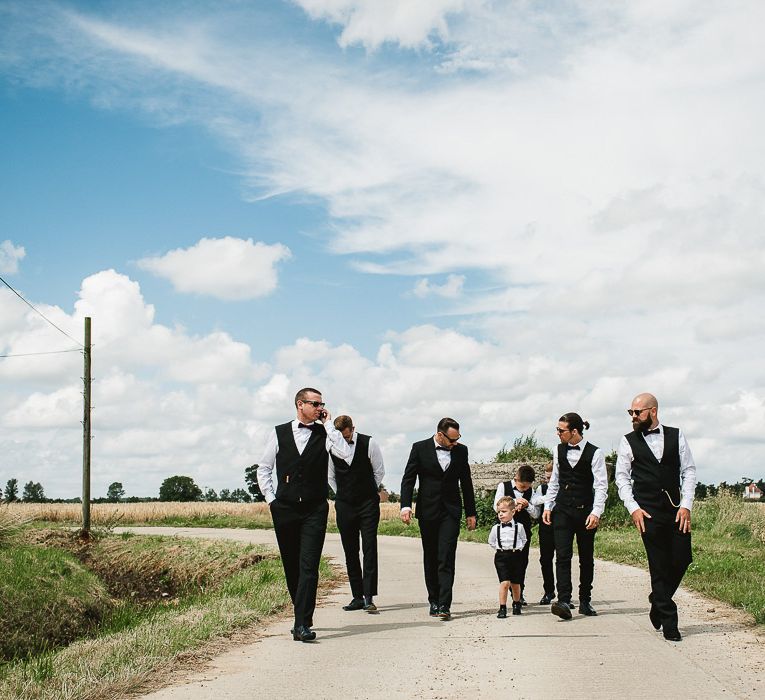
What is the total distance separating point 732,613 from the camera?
1115 cm

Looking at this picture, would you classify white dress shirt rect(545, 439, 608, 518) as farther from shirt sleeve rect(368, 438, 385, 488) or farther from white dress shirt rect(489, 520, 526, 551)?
shirt sleeve rect(368, 438, 385, 488)

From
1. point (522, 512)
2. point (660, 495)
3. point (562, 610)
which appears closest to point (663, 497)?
point (660, 495)

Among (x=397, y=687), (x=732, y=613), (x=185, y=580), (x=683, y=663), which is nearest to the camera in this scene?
(x=397, y=687)

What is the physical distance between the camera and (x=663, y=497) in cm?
956

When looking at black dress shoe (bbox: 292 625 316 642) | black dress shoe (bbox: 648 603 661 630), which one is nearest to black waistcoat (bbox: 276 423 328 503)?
black dress shoe (bbox: 292 625 316 642)

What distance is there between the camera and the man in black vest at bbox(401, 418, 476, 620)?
35.6 feet

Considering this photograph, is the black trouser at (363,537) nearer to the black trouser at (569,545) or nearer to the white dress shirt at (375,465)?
the white dress shirt at (375,465)

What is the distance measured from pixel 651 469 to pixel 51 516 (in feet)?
120

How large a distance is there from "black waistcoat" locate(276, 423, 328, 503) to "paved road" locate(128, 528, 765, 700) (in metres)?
1.41

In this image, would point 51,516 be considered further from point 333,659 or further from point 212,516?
point 333,659

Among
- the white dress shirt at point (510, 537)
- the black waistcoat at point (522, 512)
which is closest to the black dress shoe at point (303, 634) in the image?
the white dress shirt at point (510, 537)

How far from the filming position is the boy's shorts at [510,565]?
10789 millimetres

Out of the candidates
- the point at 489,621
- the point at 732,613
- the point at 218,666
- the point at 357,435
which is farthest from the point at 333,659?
the point at 732,613

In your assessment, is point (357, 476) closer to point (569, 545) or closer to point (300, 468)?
point (300, 468)
